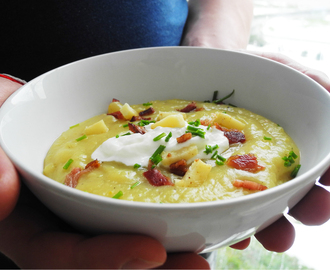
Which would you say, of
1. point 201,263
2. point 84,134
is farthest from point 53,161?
point 201,263

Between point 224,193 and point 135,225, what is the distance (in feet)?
1.74

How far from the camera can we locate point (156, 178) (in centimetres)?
159

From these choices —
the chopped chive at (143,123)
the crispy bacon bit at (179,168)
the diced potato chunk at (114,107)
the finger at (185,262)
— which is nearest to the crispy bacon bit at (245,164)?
the crispy bacon bit at (179,168)

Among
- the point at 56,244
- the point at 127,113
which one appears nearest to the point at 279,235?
the point at 56,244

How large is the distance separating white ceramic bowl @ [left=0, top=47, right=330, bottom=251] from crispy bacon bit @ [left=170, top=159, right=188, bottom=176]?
1.41ft

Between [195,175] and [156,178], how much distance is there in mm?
191

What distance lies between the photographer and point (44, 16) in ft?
8.24

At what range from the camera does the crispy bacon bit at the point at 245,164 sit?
1.67 m

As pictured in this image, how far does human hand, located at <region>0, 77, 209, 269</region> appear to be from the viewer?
3.76 ft

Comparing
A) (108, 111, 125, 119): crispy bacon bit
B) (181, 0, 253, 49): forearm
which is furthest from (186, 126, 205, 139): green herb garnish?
(181, 0, 253, 49): forearm

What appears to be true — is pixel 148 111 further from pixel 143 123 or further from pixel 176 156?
pixel 176 156

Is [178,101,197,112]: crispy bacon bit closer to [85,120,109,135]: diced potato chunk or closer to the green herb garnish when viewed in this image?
the green herb garnish

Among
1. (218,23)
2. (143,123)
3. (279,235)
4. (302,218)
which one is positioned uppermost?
(218,23)

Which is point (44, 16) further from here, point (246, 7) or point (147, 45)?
point (246, 7)
